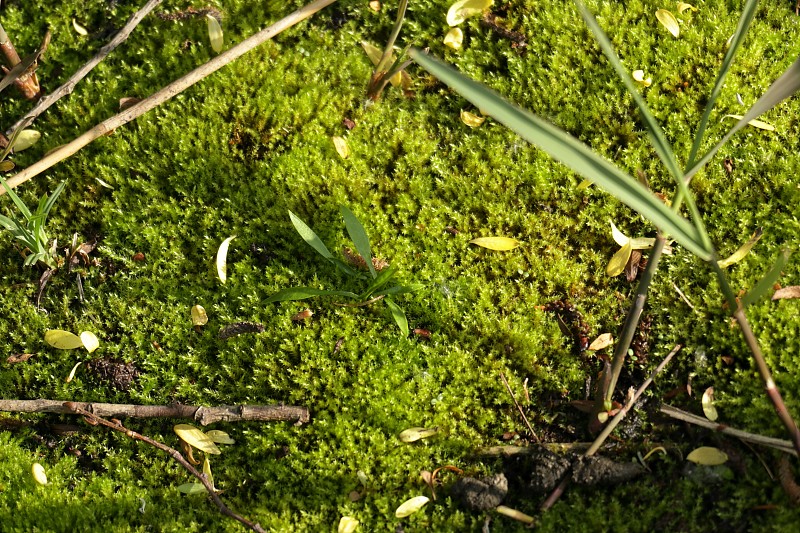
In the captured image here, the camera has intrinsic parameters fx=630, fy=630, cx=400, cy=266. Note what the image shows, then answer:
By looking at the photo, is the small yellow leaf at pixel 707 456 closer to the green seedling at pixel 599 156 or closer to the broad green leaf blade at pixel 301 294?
the green seedling at pixel 599 156

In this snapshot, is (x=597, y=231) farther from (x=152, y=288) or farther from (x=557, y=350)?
(x=152, y=288)

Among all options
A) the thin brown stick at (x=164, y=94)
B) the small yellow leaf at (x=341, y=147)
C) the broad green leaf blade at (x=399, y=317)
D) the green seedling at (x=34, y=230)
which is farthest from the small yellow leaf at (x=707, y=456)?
the green seedling at (x=34, y=230)

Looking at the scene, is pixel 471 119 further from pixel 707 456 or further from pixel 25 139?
pixel 25 139

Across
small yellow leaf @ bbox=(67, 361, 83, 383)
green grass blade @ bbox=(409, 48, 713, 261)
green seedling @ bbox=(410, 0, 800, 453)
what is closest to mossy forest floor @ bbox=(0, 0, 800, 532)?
small yellow leaf @ bbox=(67, 361, 83, 383)

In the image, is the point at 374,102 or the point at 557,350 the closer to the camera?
the point at 557,350

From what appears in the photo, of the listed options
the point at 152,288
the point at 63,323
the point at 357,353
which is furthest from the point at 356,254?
the point at 63,323

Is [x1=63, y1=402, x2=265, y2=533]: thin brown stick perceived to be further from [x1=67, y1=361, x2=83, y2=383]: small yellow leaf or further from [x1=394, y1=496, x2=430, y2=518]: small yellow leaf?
[x1=394, y1=496, x2=430, y2=518]: small yellow leaf

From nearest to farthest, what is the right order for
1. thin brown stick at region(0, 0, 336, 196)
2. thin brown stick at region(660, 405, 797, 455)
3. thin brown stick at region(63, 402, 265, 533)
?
thin brown stick at region(660, 405, 797, 455), thin brown stick at region(63, 402, 265, 533), thin brown stick at region(0, 0, 336, 196)
